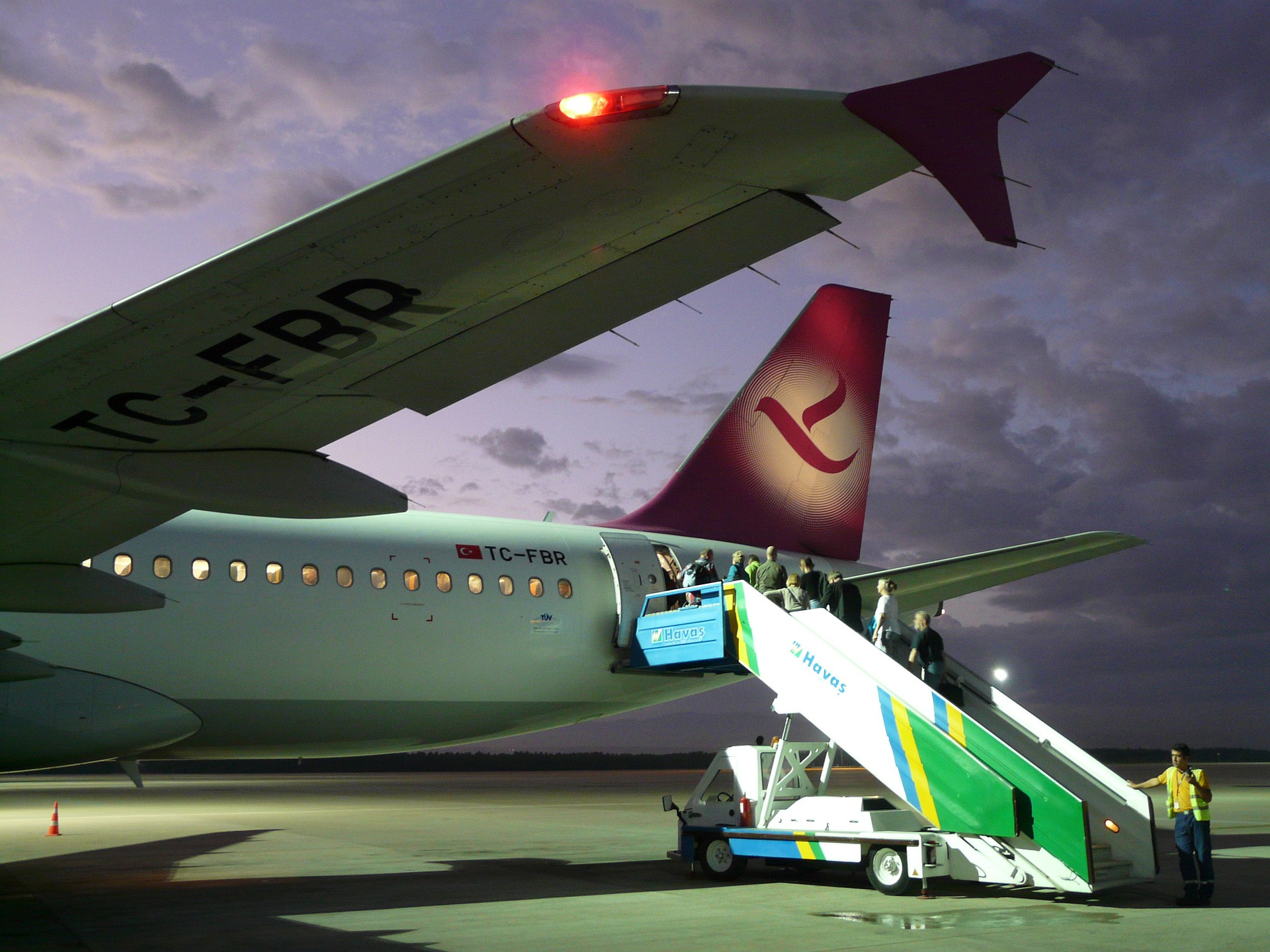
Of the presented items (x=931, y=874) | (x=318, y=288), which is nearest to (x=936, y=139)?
(x=318, y=288)

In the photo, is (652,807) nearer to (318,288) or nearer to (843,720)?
(843,720)

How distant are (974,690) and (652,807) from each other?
14.0m

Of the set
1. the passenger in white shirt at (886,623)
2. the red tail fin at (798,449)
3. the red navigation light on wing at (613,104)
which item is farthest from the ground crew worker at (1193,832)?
the red tail fin at (798,449)

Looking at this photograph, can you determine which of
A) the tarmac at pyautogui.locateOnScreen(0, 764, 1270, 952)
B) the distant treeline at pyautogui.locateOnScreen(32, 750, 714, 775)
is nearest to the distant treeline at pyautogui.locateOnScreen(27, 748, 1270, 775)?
the distant treeline at pyautogui.locateOnScreen(32, 750, 714, 775)

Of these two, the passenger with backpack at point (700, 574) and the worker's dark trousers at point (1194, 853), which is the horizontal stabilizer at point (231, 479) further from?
the passenger with backpack at point (700, 574)

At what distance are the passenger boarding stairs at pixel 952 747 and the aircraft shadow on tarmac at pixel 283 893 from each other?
825 millimetres

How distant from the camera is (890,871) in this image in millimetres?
11531

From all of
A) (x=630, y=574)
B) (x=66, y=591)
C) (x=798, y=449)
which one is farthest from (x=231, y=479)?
(x=798, y=449)

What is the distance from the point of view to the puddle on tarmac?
31.5 ft

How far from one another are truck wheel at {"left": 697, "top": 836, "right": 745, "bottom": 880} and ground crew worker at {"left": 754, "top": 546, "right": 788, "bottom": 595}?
10.9ft

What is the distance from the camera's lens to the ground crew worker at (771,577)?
14859 millimetres

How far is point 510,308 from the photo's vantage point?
21.6ft

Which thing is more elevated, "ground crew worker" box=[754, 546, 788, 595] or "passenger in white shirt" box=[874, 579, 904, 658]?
"ground crew worker" box=[754, 546, 788, 595]

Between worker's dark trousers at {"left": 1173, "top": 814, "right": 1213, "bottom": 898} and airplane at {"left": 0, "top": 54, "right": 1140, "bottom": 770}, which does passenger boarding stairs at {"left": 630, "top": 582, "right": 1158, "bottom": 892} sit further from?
airplane at {"left": 0, "top": 54, "right": 1140, "bottom": 770}
